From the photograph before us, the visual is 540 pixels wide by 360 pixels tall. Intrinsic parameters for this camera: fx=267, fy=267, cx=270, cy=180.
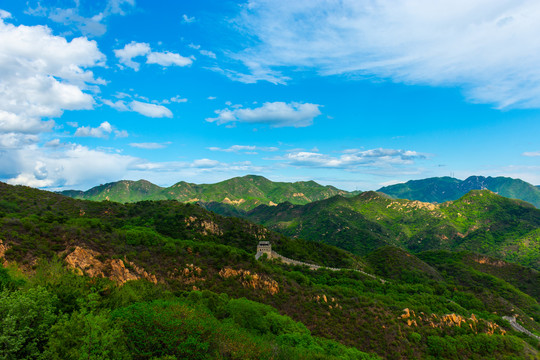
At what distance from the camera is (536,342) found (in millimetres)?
73625

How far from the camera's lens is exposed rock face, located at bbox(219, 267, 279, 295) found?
200ft

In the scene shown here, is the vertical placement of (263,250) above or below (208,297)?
below

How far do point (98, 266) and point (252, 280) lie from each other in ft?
102

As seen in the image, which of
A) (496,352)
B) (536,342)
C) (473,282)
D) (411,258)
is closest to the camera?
(496,352)

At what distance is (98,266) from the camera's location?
4534 cm

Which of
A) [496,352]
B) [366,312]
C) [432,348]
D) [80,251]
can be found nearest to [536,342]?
[496,352]

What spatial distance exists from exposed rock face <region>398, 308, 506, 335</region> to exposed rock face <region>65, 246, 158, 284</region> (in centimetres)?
5785

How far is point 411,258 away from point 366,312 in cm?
8665

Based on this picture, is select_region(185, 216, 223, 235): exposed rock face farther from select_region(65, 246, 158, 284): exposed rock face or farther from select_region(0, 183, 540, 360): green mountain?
select_region(65, 246, 158, 284): exposed rock face

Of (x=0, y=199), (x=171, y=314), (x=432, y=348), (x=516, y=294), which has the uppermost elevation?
(x=0, y=199)

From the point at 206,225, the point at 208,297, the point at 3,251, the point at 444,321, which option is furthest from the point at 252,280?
the point at 206,225

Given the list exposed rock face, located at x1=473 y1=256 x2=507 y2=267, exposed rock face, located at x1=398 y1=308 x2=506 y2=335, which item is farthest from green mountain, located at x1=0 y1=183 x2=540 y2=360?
exposed rock face, located at x1=473 y1=256 x2=507 y2=267

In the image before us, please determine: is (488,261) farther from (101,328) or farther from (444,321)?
(101,328)

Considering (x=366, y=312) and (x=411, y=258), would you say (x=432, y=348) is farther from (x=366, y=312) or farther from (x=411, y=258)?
(x=411, y=258)
